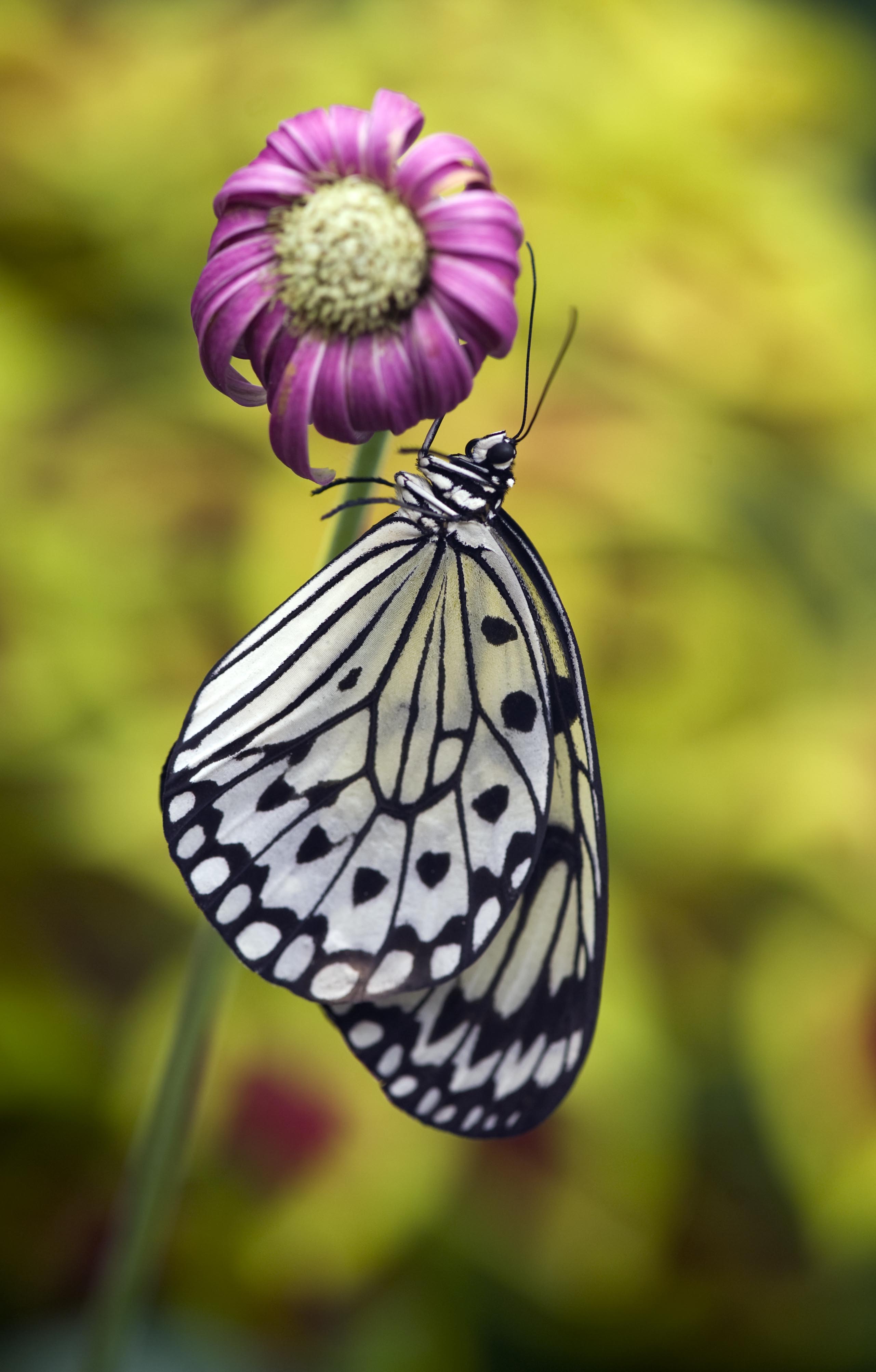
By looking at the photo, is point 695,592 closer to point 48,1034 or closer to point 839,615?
point 839,615

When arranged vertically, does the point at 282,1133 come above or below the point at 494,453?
below

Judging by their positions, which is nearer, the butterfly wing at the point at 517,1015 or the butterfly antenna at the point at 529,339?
the butterfly antenna at the point at 529,339

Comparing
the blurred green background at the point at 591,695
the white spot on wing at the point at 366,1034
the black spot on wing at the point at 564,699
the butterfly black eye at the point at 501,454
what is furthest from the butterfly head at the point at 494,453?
the blurred green background at the point at 591,695

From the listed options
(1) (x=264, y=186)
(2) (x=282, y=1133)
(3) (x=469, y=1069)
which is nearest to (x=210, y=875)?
(3) (x=469, y=1069)

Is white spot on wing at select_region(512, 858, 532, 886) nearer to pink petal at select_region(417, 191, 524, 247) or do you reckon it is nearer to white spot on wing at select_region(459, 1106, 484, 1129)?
white spot on wing at select_region(459, 1106, 484, 1129)

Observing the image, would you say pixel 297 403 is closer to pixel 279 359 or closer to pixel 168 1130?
pixel 279 359

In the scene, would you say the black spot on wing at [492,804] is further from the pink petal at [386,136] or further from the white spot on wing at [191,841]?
the pink petal at [386,136]
